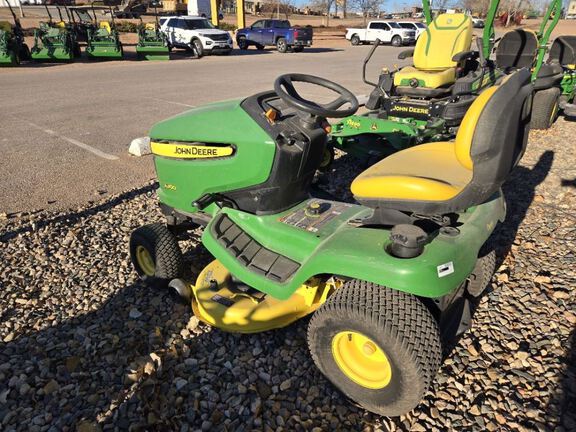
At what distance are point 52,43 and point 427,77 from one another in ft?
48.2

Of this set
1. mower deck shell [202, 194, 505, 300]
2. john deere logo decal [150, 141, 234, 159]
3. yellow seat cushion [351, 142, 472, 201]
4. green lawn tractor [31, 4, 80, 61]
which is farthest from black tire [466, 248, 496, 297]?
green lawn tractor [31, 4, 80, 61]

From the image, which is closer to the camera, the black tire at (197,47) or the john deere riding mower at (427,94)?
the john deere riding mower at (427,94)

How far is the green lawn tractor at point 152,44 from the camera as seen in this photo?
16828 millimetres

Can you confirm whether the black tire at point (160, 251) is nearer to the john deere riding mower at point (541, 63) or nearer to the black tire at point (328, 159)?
the black tire at point (328, 159)

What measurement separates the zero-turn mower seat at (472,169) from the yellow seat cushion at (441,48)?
4179 mm

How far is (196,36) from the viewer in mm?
18484

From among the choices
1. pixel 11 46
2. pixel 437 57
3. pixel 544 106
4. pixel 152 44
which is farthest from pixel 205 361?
pixel 152 44

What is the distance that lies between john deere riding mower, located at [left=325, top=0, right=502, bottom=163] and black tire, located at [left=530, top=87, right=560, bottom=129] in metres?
0.72

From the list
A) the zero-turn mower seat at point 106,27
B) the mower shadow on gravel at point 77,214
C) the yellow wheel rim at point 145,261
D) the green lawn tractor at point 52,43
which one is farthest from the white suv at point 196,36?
the yellow wheel rim at point 145,261

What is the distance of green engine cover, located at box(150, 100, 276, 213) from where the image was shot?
7.75 feet

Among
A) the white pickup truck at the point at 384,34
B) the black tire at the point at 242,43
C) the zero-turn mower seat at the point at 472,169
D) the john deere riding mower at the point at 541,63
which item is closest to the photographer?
the zero-turn mower seat at the point at 472,169

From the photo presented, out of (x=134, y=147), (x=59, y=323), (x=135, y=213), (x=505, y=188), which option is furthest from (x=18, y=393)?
(x=505, y=188)

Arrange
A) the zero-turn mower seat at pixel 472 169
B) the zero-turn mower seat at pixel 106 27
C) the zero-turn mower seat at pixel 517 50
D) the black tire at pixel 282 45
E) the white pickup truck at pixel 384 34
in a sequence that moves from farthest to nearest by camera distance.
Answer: the white pickup truck at pixel 384 34
the black tire at pixel 282 45
the zero-turn mower seat at pixel 106 27
the zero-turn mower seat at pixel 517 50
the zero-turn mower seat at pixel 472 169

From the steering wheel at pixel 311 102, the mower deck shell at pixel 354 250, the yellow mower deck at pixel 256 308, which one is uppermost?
the steering wheel at pixel 311 102
